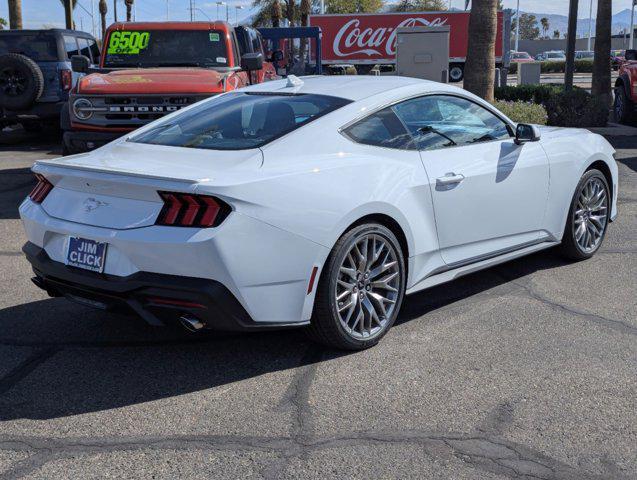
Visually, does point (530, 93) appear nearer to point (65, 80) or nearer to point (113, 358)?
point (65, 80)

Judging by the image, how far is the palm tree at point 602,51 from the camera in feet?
58.9

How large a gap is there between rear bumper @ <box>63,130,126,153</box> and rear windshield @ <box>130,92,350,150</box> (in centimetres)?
375

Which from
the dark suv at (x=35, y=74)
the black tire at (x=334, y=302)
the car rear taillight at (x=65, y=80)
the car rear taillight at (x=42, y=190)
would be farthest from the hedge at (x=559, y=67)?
the car rear taillight at (x=42, y=190)

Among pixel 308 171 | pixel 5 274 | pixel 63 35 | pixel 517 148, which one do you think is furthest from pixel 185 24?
pixel 308 171

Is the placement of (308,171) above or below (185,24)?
below

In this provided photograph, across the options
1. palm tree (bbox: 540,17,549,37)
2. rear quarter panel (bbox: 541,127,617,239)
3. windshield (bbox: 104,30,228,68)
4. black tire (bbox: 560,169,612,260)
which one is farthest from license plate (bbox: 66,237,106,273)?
palm tree (bbox: 540,17,549,37)

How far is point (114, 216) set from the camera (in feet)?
13.7

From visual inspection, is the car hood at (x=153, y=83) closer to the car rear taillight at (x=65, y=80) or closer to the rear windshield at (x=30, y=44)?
the car rear taillight at (x=65, y=80)

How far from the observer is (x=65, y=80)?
1394 centimetres

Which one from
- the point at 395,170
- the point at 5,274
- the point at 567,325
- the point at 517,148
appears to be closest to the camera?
the point at 395,170

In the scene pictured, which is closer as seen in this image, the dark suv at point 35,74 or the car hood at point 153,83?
the car hood at point 153,83

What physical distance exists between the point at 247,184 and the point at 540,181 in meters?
2.73

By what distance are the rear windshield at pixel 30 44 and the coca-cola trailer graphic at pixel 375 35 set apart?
26.0 meters

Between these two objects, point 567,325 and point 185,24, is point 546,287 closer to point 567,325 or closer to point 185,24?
point 567,325
